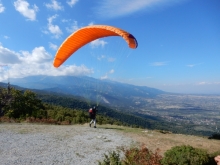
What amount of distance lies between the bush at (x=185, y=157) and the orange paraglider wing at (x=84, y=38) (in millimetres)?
5777

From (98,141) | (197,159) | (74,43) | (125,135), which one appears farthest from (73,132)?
(197,159)

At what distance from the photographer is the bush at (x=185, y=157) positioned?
9.37 metres

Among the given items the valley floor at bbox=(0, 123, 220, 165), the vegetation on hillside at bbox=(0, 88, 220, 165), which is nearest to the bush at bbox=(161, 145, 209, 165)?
the vegetation on hillside at bbox=(0, 88, 220, 165)

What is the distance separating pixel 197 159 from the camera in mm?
9438

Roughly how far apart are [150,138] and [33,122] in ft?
39.4

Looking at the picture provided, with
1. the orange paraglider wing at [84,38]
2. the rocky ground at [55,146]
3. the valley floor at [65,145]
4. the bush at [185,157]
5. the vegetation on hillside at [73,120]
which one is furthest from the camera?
the orange paraglider wing at [84,38]

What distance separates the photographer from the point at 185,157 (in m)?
9.49

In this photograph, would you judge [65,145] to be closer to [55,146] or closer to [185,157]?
[55,146]

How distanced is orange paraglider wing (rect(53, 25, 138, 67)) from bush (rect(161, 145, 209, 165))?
227 inches

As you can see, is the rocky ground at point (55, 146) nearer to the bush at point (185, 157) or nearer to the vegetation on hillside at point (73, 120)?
the vegetation on hillside at point (73, 120)

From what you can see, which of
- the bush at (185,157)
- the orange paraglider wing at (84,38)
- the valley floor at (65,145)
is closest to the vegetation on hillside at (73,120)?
the bush at (185,157)

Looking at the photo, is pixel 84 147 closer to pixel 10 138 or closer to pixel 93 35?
pixel 10 138

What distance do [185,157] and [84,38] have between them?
9.31 m

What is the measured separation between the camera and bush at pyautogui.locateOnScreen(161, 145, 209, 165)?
937 centimetres
